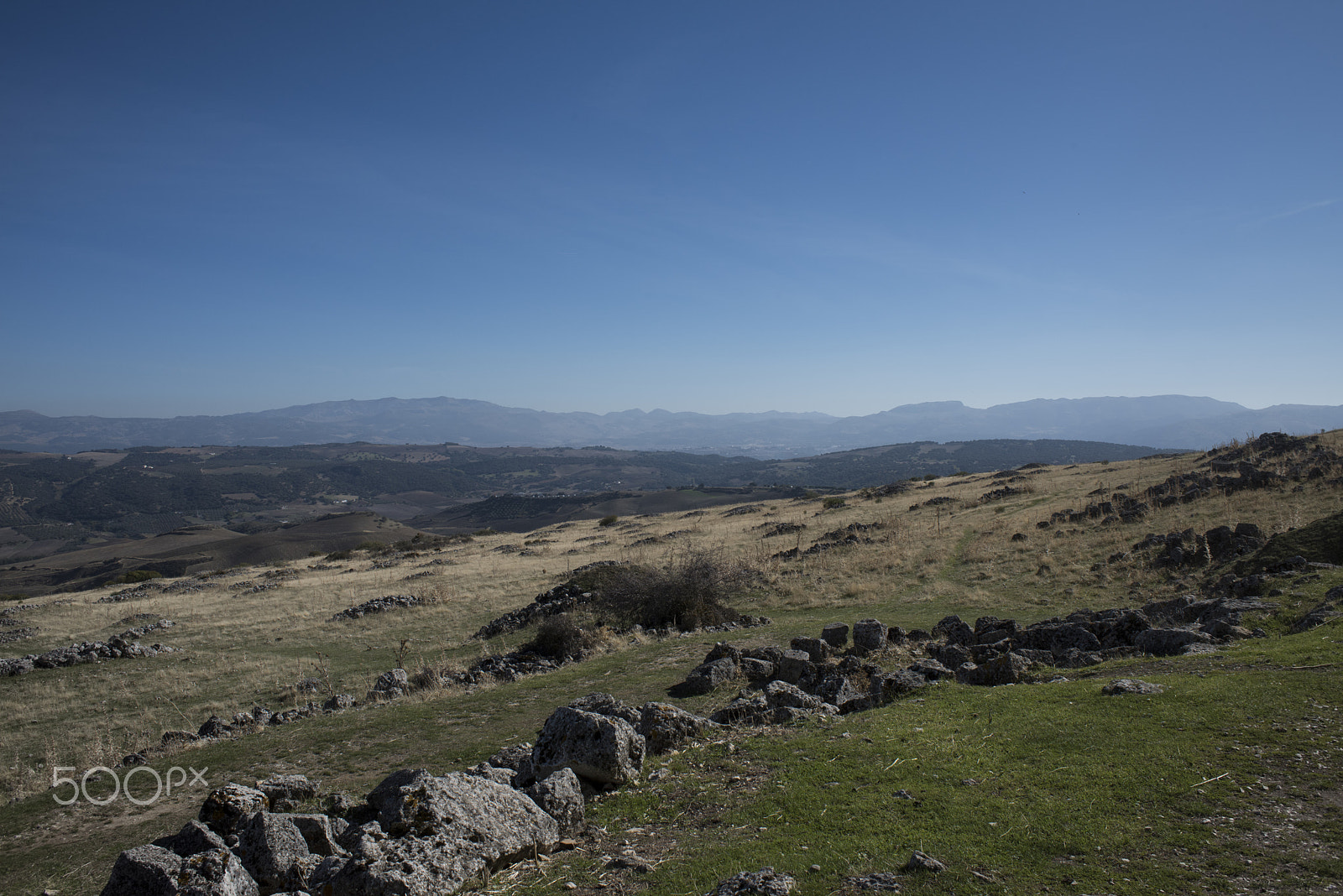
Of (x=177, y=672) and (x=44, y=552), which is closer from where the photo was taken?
(x=177, y=672)

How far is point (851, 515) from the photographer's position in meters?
40.5

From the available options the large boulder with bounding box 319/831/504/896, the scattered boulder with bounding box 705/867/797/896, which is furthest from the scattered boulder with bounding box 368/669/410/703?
the scattered boulder with bounding box 705/867/797/896

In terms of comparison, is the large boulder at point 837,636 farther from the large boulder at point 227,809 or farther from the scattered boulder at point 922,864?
the large boulder at point 227,809

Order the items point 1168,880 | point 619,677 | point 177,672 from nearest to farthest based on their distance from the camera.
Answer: point 1168,880, point 619,677, point 177,672

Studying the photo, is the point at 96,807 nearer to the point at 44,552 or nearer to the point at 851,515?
the point at 851,515

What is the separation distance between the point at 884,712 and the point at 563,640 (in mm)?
11280

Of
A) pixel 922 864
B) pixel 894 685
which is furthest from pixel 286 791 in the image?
pixel 894 685

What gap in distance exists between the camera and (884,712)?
884cm

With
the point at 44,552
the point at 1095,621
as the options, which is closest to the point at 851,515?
the point at 1095,621

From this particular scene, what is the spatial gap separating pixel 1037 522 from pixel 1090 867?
2562 centimetres

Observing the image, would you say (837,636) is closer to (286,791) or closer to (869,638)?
(869,638)

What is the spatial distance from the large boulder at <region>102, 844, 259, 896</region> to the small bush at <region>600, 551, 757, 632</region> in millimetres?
14817

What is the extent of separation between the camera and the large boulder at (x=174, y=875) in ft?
16.3

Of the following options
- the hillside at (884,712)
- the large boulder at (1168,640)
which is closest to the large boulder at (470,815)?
the hillside at (884,712)
